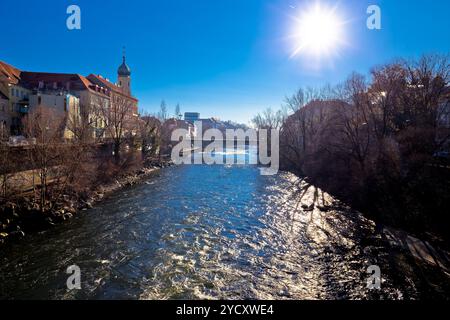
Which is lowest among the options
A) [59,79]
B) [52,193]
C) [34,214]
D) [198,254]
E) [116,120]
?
[198,254]

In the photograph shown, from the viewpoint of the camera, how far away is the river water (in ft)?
29.3

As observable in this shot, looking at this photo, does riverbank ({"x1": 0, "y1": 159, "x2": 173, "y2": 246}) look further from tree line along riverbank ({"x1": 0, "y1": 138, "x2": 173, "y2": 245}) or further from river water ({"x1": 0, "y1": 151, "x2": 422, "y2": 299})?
river water ({"x1": 0, "y1": 151, "x2": 422, "y2": 299})

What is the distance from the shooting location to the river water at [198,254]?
893cm

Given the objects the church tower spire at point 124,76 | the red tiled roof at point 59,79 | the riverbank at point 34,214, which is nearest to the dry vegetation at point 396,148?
the riverbank at point 34,214

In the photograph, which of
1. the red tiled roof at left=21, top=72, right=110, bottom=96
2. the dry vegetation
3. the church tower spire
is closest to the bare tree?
the red tiled roof at left=21, top=72, right=110, bottom=96

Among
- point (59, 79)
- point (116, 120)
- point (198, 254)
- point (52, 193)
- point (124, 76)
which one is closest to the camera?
point (198, 254)

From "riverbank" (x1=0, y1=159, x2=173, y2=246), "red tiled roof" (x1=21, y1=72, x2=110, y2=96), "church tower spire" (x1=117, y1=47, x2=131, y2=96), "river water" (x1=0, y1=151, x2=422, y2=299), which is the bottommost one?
"river water" (x1=0, y1=151, x2=422, y2=299)

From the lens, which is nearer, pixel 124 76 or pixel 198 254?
pixel 198 254

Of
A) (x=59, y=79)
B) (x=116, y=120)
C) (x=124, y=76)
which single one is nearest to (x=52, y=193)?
(x=116, y=120)

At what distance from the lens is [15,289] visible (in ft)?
29.0

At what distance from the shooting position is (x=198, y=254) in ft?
37.5

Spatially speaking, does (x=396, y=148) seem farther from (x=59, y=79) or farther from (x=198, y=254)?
(x=59, y=79)
